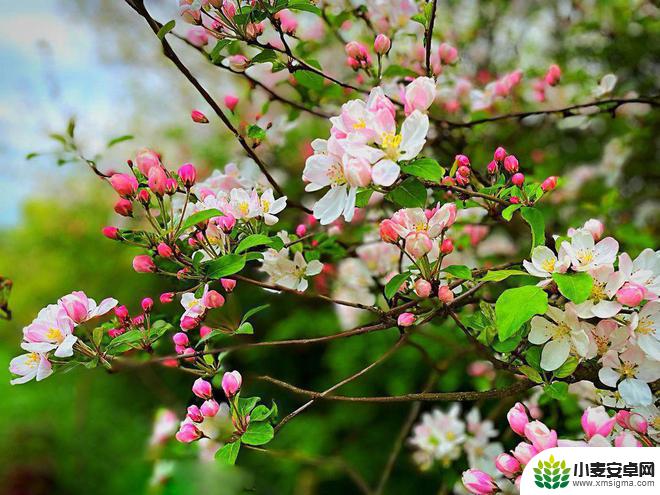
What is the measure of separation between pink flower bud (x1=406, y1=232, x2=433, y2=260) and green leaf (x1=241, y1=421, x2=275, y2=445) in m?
0.24

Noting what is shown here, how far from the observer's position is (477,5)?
2490 mm

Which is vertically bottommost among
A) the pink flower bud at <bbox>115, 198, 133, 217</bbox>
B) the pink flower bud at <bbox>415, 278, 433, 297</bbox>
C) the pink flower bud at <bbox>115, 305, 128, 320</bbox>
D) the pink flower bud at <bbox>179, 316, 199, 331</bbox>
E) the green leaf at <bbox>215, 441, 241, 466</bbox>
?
the green leaf at <bbox>215, 441, 241, 466</bbox>

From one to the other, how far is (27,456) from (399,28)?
2.47m

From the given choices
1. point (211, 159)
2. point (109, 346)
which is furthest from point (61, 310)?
point (211, 159)

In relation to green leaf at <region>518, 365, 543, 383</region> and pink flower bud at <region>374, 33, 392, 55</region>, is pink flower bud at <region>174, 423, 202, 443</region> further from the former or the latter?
pink flower bud at <region>374, 33, 392, 55</region>

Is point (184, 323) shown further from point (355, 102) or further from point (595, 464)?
point (595, 464)

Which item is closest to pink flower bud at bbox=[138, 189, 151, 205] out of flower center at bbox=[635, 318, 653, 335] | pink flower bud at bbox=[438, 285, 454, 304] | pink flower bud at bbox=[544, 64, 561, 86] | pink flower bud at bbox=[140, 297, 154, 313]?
pink flower bud at bbox=[140, 297, 154, 313]

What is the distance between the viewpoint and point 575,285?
611 millimetres

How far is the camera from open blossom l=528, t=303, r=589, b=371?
2.17 feet

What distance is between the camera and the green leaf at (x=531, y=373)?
0.68 meters

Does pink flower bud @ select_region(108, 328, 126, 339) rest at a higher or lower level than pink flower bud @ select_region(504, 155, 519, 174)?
lower

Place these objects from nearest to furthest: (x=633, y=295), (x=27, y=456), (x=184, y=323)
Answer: (x=633, y=295) < (x=184, y=323) < (x=27, y=456)

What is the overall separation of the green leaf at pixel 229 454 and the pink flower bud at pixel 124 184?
1.00ft

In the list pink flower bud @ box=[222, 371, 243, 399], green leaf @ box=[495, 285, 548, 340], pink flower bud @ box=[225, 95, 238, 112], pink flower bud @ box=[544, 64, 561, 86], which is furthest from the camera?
pink flower bud @ box=[544, 64, 561, 86]
